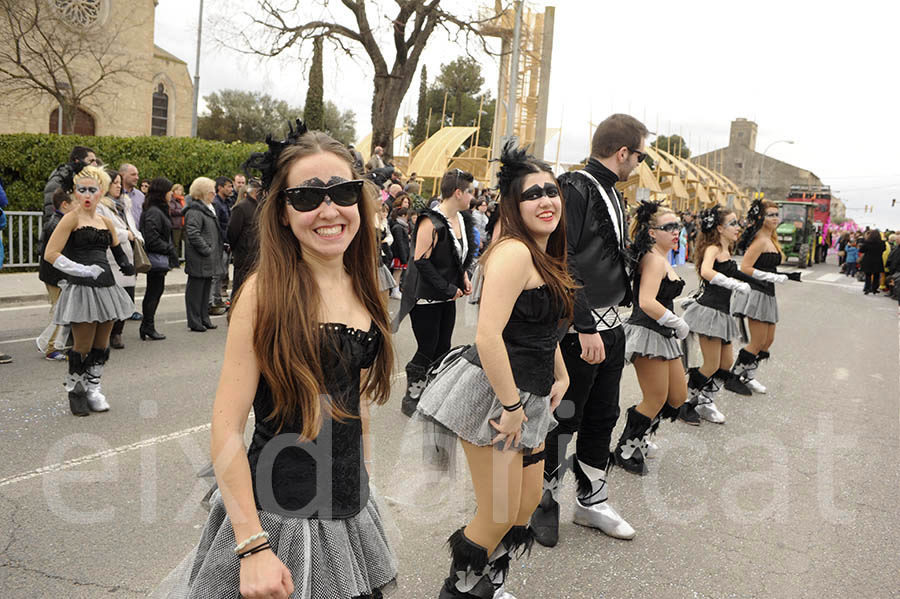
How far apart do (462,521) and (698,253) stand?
3.87 metres

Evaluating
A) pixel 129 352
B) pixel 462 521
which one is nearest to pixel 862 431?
pixel 462 521

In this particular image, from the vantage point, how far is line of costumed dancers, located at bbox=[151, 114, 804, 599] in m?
1.70

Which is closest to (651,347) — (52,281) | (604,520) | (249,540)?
(604,520)

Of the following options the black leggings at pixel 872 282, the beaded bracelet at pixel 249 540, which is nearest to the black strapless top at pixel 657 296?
the beaded bracelet at pixel 249 540

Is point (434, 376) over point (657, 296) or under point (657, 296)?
under

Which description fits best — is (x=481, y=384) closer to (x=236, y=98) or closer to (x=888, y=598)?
(x=888, y=598)

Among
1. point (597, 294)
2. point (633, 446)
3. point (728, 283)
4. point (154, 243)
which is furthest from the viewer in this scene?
point (154, 243)

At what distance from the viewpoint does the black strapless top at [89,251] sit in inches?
207

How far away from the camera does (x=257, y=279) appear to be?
1.76 m

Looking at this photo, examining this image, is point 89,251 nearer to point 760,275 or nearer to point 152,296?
point 152,296

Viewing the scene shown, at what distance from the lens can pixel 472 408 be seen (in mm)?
2656

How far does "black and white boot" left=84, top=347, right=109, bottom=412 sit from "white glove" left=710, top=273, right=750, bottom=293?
5.22 metres

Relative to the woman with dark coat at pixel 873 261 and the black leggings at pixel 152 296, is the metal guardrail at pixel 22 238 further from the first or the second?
the woman with dark coat at pixel 873 261

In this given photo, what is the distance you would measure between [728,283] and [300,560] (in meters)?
5.24
